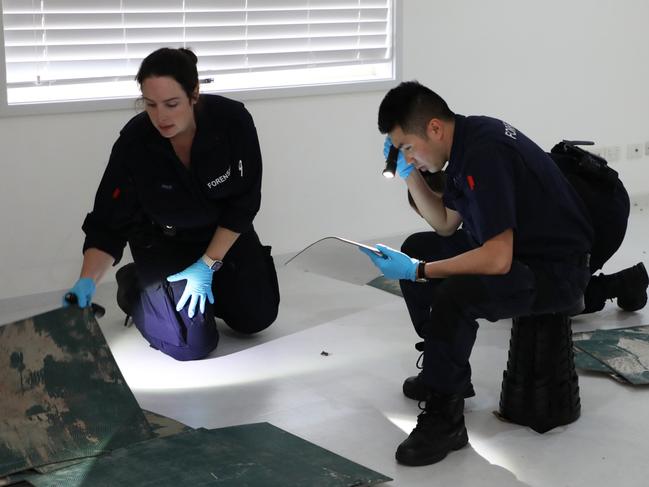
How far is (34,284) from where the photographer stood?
3742 mm

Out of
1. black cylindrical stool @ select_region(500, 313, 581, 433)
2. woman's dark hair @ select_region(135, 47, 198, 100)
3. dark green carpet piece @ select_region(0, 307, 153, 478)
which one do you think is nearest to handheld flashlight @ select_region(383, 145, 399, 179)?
black cylindrical stool @ select_region(500, 313, 581, 433)

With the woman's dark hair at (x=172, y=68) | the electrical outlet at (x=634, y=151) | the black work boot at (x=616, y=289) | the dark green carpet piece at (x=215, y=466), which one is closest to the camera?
the dark green carpet piece at (x=215, y=466)

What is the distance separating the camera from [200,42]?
3951 millimetres

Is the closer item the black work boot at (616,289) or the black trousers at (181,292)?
the black trousers at (181,292)

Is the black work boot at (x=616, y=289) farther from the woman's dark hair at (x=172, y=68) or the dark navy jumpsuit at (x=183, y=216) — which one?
the woman's dark hair at (x=172, y=68)

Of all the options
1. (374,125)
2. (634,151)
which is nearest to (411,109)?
(374,125)

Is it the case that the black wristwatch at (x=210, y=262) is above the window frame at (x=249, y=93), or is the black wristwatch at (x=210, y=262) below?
below

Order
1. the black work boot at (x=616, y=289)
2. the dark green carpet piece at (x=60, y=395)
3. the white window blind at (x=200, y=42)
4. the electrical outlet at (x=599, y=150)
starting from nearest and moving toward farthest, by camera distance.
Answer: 1. the dark green carpet piece at (x=60, y=395)
2. the black work boot at (x=616, y=289)
3. the white window blind at (x=200, y=42)
4. the electrical outlet at (x=599, y=150)

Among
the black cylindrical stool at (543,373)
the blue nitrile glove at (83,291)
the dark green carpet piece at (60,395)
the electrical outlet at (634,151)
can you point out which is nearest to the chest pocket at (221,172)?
the blue nitrile glove at (83,291)

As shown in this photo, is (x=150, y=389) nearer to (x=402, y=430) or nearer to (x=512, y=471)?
(x=402, y=430)

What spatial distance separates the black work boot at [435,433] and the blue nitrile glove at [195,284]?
929mm

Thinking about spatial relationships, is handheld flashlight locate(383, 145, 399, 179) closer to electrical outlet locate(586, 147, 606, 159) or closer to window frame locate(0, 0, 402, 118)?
window frame locate(0, 0, 402, 118)

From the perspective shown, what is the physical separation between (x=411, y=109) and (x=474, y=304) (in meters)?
0.50

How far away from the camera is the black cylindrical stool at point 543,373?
259cm
